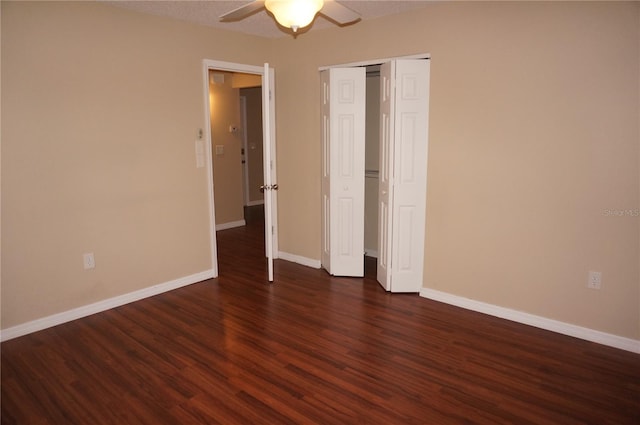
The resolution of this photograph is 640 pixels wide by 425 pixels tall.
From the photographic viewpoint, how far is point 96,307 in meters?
3.63

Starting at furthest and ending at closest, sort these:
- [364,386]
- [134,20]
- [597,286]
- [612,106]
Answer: [134,20], [597,286], [612,106], [364,386]

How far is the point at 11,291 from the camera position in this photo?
3.14m

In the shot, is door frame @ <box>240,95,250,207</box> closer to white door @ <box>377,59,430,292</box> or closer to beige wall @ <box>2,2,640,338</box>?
beige wall @ <box>2,2,640,338</box>

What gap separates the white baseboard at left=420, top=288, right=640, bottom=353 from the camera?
299 centimetres

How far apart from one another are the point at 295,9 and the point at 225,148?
179 inches

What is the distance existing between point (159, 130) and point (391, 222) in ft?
7.72

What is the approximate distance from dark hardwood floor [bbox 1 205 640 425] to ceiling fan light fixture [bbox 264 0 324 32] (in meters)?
2.17

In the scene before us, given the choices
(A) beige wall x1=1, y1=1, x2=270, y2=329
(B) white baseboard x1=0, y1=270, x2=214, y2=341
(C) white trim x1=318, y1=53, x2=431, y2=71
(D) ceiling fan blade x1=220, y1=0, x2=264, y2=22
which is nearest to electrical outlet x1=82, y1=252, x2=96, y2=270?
(A) beige wall x1=1, y1=1, x2=270, y2=329

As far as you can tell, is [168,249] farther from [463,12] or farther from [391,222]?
[463,12]

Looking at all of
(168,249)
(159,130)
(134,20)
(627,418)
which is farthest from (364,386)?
(134,20)

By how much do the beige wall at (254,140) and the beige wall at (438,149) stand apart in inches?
177

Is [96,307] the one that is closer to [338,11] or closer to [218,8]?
[218,8]

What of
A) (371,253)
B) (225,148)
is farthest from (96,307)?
(225,148)

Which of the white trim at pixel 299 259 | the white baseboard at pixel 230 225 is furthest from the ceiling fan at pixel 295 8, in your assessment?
the white baseboard at pixel 230 225
